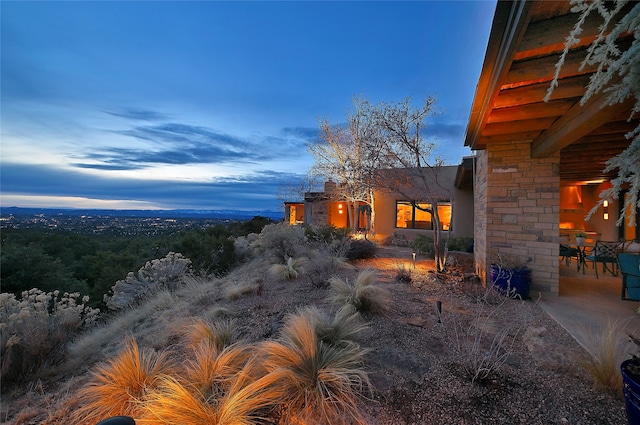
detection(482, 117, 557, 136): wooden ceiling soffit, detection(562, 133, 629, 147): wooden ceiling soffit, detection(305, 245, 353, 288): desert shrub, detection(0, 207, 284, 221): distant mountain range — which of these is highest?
detection(482, 117, 557, 136): wooden ceiling soffit

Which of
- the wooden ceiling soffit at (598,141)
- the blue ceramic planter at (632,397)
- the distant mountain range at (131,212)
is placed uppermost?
the wooden ceiling soffit at (598,141)

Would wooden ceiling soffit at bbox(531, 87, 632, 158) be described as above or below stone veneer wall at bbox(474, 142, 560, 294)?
above

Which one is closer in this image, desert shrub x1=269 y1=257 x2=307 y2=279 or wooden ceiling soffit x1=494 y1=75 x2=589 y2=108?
wooden ceiling soffit x1=494 y1=75 x2=589 y2=108

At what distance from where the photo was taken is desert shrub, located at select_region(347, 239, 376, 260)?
8081 millimetres

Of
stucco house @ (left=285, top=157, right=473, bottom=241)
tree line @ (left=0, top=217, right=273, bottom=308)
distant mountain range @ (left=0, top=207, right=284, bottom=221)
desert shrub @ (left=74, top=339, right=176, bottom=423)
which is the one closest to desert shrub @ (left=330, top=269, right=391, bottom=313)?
desert shrub @ (left=74, top=339, right=176, bottom=423)

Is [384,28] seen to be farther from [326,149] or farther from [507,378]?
[507,378]

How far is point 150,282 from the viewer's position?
7031 millimetres

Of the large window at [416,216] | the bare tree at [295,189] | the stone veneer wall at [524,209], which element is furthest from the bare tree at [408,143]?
the bare tree at [295,189]

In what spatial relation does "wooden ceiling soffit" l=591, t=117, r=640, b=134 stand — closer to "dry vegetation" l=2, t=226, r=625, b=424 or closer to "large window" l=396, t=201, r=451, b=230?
"dry vegetation" l=2, t=226, r=625, b=424

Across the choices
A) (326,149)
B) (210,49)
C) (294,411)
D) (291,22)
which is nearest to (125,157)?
(210,49)

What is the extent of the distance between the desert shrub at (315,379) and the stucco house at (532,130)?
279cm

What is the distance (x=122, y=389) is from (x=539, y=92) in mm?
5038

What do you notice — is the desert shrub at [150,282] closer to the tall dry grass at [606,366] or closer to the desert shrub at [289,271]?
the desert shrub at [289,271]

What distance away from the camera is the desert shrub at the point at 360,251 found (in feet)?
26.5
